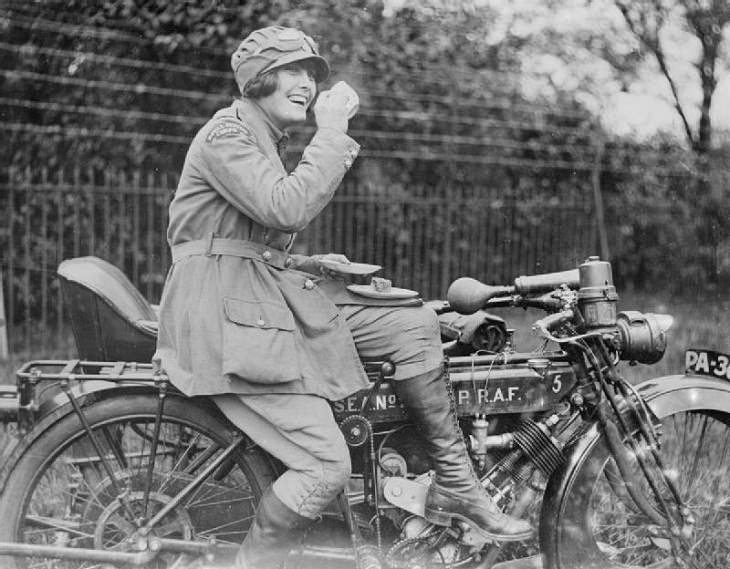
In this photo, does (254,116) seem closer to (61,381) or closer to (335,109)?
(335,109)

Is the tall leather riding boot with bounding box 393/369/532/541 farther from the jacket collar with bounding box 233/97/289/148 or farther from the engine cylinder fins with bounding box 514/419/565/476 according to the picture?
the jacket collar with bounding box 233/97/289/148

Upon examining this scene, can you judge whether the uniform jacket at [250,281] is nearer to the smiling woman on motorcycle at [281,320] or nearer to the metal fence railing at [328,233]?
the smiling woman on motorcycle at [281,320]

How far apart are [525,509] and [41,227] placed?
233 inches

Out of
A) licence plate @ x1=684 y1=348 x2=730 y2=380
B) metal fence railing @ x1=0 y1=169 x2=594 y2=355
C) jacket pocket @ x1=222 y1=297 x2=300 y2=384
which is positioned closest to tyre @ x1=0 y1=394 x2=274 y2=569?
jacket pocket @ x1=222 y1=297 x2=300 y2=384

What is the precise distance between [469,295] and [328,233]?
529 centimetres

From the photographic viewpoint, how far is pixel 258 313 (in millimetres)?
2766

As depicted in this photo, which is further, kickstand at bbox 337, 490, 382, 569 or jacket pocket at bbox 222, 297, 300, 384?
kickstand at bbox 337, 490, 382, 569

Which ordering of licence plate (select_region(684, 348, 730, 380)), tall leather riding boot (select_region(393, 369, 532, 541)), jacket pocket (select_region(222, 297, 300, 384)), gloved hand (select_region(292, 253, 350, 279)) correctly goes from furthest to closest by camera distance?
licence plate (select_region(684, 348, 730, 380))
gloved hand (select_region(292, 253, 350, 279))
tall leather riding boot (select_region(393, 369, 532, 541))
jacket pocket (select_region(222, 297, 300, 384))

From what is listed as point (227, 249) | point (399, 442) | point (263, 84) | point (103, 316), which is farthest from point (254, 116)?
point (399, 442)

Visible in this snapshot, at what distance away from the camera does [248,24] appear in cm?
685

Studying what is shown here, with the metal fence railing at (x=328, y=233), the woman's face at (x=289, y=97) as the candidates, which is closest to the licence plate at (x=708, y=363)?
the woman's face at (x=289, y=97)

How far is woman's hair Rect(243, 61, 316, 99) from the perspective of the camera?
288 centimetres

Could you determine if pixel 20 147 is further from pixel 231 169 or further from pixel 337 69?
pixel 231 169

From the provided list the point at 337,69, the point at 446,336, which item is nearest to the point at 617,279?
the point at 337,69
